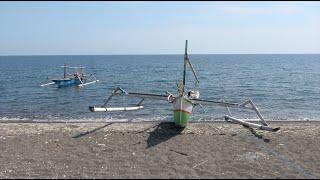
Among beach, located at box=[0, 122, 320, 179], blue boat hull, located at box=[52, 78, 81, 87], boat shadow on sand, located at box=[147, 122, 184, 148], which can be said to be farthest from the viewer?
blue boat hull, located at box=[52, 78, 81, 87]

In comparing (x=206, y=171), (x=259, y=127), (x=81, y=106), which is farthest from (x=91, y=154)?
(x=81, y=106)

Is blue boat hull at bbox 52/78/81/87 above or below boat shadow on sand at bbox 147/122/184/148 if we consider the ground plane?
below

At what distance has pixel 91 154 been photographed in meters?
14.5

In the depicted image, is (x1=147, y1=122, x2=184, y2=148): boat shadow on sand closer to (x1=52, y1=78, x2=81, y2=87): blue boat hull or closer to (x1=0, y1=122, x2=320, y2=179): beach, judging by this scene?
(x1=0, y1=122, x2=320, y2=179): beach

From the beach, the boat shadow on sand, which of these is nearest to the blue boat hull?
the beach

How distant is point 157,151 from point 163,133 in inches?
115

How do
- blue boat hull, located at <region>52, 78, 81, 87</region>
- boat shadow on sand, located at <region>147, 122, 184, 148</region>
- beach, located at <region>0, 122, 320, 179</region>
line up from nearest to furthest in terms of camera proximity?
beach, located at <region>0, 122, 320, 179</region>
boat shadow on sand, located at <region>147, 122, 184, 148</region>
blue boat hull, located at <region>52, 78, 81, 87</region>

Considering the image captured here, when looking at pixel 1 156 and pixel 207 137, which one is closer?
pixel 1 156

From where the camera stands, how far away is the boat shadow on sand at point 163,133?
53.6ft

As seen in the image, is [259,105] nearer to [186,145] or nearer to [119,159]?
[186,145]

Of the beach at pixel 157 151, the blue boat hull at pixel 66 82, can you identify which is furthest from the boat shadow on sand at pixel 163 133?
the blue boat hull at pixel 66 82

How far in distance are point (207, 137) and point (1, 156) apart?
7496mm

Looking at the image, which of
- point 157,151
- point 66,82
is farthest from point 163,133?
point 66,82

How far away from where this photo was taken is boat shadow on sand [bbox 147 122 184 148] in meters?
16.3
